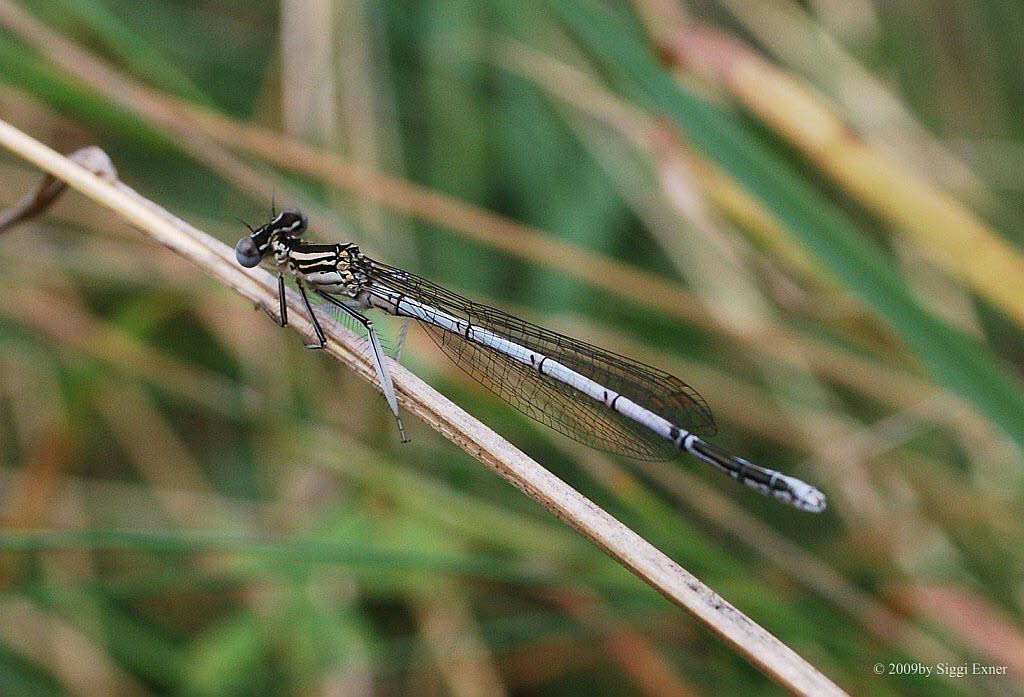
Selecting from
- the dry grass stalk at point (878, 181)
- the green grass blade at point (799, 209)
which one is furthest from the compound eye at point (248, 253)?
the dry grass stalk at point (878, 181)

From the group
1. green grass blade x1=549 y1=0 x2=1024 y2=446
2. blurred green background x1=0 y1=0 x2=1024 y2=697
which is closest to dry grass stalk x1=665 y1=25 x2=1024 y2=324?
blurred green background x1=0 y1=0 x2=1024 y2=697

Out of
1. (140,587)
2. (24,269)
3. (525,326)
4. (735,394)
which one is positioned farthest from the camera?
(735,394)

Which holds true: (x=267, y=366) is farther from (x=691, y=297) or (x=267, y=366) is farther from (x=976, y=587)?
(x=976, y=587)

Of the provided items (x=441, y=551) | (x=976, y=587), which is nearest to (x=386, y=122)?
(x=441, y=551)

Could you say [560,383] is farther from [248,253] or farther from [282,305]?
[248,253]

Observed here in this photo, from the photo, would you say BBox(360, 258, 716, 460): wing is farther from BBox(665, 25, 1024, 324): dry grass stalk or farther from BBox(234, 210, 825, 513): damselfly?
BBox(665, 25, 1024, 324): dry grass stalk
